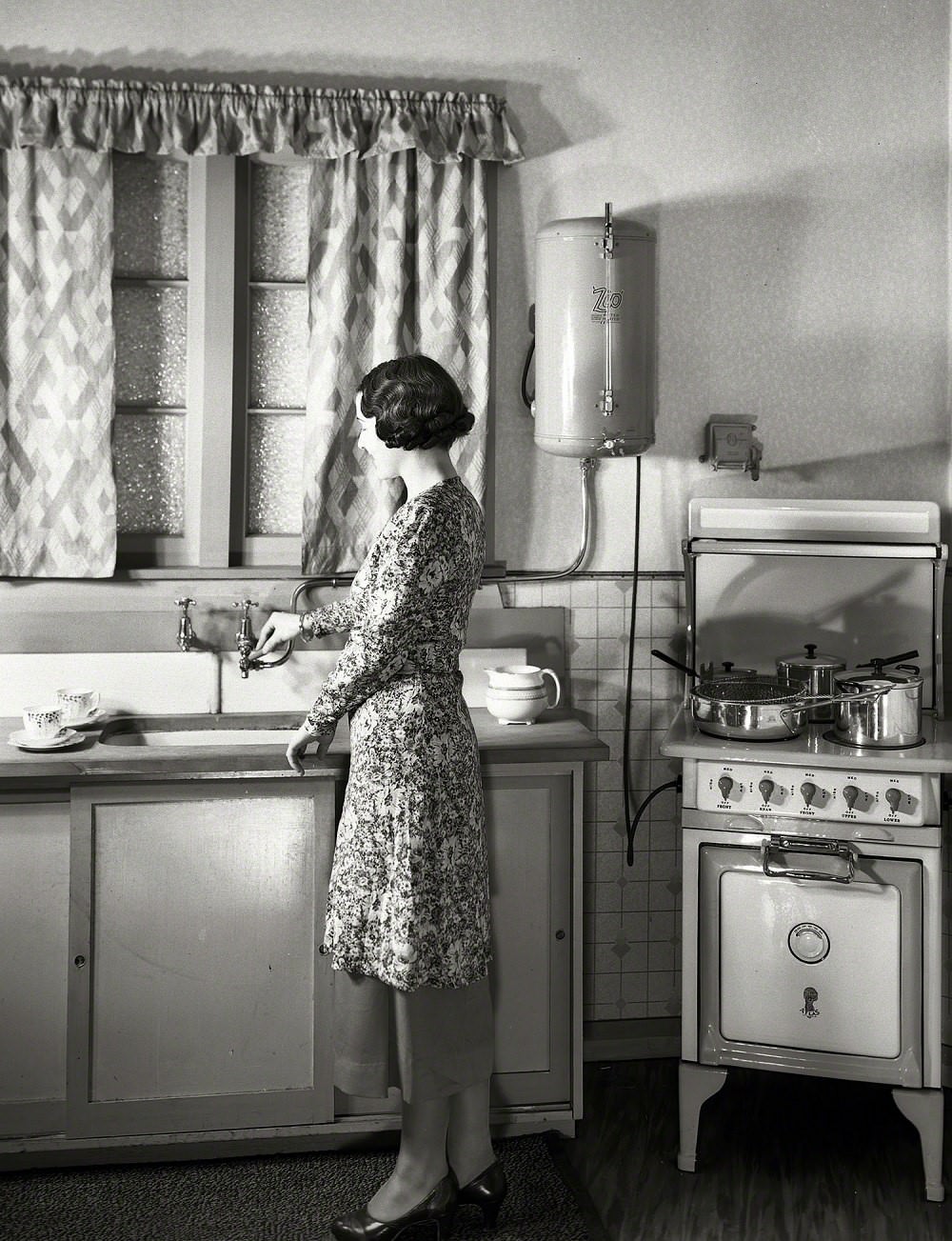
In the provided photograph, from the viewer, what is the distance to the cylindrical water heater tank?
293 centimetres

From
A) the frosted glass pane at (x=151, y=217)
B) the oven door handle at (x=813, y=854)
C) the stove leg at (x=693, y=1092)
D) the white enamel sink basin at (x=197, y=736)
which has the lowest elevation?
the stove leg at (x=693, y=1092)

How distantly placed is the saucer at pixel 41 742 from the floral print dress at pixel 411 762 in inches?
27.6

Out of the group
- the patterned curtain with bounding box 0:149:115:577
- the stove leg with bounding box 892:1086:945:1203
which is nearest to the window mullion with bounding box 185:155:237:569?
the patterned curtain with bounding box 0:149:115:577

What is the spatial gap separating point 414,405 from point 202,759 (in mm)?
939

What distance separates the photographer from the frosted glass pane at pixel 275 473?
132 inches

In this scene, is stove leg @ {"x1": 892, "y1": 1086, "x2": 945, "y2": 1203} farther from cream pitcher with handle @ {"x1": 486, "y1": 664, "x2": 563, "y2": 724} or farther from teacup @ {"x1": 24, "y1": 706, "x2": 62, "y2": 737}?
teacup @ {"x1": 24, "y1": 706, "x2": 62, "y2": 737}

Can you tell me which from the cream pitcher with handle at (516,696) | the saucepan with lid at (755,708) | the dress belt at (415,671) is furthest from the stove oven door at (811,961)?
the dress belt at (415,671)

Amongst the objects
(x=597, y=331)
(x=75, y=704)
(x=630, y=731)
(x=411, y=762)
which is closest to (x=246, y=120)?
(x=597, y=331)

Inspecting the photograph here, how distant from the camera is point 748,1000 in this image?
2740mm

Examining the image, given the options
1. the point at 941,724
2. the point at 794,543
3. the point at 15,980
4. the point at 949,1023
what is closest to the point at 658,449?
the point at 794,543

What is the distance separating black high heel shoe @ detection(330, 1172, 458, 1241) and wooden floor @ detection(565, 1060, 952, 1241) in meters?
0.36

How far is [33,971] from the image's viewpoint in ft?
8.85

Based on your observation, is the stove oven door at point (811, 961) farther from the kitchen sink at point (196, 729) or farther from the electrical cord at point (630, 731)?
the kitchen sink at point (196, 729)

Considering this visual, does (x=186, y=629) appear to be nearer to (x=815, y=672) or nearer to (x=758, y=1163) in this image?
(x=815, y=672)
